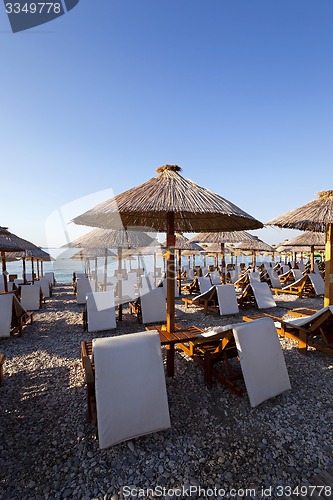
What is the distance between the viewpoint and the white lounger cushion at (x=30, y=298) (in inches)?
300

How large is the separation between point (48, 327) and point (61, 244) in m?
3.61

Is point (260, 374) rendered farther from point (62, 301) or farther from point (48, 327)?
point (62, 301)

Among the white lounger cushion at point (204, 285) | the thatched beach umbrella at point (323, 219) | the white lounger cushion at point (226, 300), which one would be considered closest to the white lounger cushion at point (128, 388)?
the thatched beach umbrella at point (323, 219)

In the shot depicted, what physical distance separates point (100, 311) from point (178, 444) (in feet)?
11.7

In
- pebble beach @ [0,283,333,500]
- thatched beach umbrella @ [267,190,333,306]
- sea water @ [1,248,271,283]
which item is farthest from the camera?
sea water @ [1,248,271,283]

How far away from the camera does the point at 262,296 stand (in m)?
7.34

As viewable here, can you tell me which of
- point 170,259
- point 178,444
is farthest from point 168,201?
point 178,444

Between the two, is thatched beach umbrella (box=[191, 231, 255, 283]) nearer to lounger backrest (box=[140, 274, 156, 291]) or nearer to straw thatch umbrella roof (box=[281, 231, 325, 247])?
lounger backrest (box=[140, 274, 156, 291])

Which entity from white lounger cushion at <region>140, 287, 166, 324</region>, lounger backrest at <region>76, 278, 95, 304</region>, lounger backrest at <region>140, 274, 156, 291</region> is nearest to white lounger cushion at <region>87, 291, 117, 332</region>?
white lounger cushion at <region>140, 287, 166, 324</region>

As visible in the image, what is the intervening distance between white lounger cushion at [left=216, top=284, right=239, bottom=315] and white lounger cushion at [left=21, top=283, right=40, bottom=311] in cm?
553

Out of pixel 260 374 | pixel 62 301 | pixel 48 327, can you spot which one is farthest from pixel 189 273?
pixel 260 374

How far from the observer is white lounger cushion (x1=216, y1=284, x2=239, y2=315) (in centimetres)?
662

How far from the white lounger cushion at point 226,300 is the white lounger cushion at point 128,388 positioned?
4.54 metres

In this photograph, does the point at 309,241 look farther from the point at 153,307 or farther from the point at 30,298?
the point at 30,298
